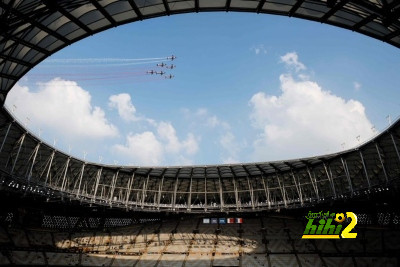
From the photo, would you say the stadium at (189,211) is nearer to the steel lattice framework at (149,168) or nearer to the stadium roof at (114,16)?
the steel lattice framework at (149,168)

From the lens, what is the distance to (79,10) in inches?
786

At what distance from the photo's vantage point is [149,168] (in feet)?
185

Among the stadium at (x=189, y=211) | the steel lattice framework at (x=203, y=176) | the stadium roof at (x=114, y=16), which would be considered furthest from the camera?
the stadium at (x=189, y=211)

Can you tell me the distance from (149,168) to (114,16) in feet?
123

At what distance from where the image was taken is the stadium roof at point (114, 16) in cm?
1895

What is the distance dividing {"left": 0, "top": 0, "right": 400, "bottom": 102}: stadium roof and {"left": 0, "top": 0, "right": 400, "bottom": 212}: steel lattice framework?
0.06 metres

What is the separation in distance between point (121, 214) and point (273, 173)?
3111 cm

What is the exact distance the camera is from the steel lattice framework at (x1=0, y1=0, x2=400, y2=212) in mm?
19078

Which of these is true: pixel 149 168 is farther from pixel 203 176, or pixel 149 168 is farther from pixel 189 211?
pixel 203 176

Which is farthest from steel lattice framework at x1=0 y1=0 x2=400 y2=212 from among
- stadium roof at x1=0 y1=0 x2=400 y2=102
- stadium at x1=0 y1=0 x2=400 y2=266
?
stadium at x1=0 y1=0 x2=400 y2=266

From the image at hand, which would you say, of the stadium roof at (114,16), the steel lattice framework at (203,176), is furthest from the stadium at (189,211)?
the stadium roof at (114,16)

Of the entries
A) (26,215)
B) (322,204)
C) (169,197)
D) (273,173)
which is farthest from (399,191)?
(26,215)

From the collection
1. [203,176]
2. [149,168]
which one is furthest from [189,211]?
[149,168]

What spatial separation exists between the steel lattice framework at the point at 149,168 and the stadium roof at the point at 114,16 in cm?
6
